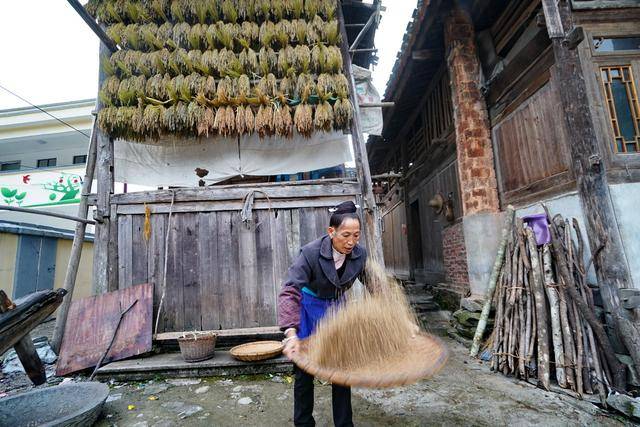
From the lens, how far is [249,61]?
5203 mm

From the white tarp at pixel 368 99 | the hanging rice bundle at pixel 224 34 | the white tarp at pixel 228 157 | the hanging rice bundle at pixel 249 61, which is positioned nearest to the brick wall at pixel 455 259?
the white tarp at pixel 368 99

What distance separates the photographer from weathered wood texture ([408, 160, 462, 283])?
6898 millimetres

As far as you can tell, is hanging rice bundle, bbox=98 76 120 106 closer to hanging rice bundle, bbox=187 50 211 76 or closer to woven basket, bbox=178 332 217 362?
hanging rice bundle, bbox=187 50 211 76

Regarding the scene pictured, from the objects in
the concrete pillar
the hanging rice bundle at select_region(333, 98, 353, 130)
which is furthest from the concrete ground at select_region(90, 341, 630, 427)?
the hanging rice bundle at select_region(333, 98, 353, 130)

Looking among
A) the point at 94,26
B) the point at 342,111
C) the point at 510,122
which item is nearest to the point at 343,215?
the point at 342,111

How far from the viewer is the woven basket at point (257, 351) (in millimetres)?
3920

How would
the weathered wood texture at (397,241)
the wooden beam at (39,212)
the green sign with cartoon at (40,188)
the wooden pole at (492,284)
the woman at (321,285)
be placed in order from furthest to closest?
the green sign with cartoon at (40,188) → the weathered wood texture at (397,241) → the wooden pole at (492,284) → the wooden beam at (39,212) → the woman at (321,285)

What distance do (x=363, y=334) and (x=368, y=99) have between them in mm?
5023

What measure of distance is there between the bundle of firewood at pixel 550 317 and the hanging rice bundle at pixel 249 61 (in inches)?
177

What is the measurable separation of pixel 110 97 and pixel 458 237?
6.45 m

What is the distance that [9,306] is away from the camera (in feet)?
8.38

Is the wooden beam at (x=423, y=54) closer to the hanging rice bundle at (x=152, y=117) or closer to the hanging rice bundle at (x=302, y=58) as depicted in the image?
the hanging rice bundle at (x=302, y=58)

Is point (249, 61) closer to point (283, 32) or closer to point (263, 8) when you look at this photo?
point (283, 32)

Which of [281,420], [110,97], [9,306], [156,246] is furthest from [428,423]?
[110,97]
